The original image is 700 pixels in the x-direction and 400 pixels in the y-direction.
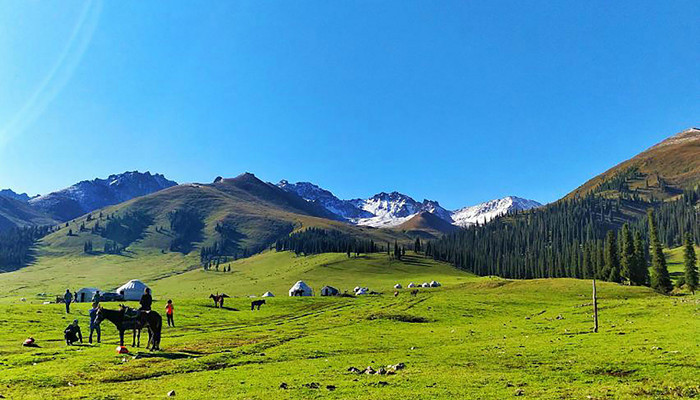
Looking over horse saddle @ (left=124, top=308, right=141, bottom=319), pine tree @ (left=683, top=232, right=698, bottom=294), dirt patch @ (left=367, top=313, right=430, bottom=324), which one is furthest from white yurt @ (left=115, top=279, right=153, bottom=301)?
pine tree @ (left=683, top=232, right=698, bottom=294)

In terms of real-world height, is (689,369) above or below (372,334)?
above

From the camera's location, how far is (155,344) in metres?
32.8

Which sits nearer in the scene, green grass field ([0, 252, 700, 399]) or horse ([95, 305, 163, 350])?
green grass field ([0, 252, 700, 399])

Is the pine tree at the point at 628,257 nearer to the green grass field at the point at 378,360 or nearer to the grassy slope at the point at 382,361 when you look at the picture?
the green grass field at the point at 378,360

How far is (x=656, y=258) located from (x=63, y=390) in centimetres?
12836

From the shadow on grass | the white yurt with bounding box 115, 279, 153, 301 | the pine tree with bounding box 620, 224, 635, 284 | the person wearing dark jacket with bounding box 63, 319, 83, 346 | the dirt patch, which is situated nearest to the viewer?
the shadow on grass

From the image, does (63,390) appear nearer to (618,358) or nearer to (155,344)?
(155,344)

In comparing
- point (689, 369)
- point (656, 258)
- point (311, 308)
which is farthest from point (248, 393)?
point (656, 258)

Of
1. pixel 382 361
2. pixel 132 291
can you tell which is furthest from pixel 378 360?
pixel 132 291

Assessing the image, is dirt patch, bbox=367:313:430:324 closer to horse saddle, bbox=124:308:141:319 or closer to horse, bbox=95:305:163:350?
horse saddle, bbox=124:308:141:319

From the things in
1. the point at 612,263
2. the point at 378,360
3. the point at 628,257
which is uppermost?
the point at 628,257

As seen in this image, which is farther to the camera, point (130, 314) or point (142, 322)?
point (130, 314)

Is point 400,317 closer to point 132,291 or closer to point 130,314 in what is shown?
point 130,314

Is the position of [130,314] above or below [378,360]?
above
